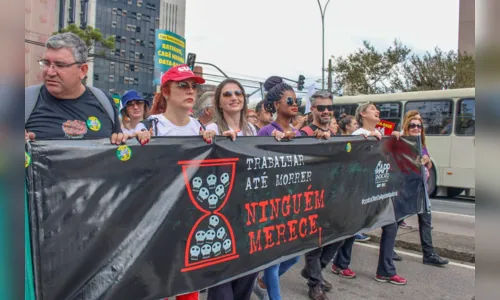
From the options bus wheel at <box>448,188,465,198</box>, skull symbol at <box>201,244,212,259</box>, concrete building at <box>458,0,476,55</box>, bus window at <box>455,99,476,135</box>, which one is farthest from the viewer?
bus wheel at <box>448,188,465,198</box>

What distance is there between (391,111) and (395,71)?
1424 cm

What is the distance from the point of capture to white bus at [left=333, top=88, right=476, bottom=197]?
11.3 m

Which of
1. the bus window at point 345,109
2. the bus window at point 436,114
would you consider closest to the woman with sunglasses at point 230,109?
the bus window at point 436,114

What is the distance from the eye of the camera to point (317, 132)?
393 centimetres

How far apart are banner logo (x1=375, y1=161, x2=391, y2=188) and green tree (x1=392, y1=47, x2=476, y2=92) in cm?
1882

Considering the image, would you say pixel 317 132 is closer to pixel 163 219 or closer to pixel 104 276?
pixel 163 219

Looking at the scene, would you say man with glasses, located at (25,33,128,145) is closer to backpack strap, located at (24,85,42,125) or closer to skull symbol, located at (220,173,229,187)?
backpack strap, located at (24,85,42,125)

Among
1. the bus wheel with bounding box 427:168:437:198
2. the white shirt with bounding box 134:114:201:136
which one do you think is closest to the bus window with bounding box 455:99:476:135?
the bus wheel with bounding box 427:168:437:198

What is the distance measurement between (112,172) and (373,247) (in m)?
4.62

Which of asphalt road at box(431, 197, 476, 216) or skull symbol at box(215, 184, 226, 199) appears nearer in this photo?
skull symbol at box(215, 184, 226, 199)

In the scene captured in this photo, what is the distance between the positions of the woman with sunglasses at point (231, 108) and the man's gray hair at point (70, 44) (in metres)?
1.25

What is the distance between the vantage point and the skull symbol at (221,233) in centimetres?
290

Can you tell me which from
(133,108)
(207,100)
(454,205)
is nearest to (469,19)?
(207,100)

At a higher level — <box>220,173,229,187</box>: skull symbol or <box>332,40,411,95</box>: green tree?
<box>332,40,411,95</box>: green tree
